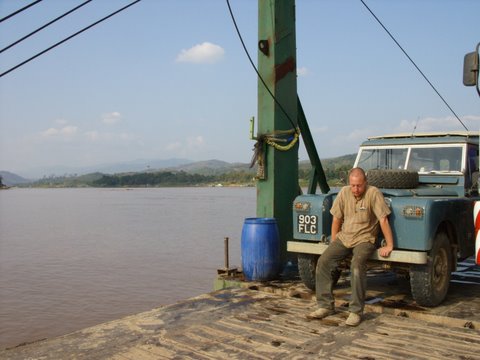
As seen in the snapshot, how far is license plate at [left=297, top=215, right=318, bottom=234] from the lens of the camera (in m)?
6.38

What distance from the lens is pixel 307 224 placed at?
645cm

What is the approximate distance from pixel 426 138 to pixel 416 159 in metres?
0.39

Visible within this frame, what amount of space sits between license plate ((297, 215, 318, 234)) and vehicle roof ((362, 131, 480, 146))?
240cm

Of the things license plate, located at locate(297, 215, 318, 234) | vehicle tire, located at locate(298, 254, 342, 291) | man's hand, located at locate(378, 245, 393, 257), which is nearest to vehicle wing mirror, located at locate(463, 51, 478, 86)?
man's hand, located at locate(378, 245, 393, 257)

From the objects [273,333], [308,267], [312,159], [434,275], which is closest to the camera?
[273,333]

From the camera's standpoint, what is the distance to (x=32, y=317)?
11305 mm

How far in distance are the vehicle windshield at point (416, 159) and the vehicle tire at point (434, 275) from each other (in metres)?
1.75

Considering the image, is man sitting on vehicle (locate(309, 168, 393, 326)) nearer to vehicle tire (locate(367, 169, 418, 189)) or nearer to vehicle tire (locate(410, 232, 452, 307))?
vehicle tire (locate(410, 232, 452, 307))

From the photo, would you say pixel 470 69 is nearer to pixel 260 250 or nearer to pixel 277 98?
pixel 277 98

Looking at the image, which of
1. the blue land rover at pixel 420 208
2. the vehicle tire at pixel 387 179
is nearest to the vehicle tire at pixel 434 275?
the blue land rover at pixel 420 208

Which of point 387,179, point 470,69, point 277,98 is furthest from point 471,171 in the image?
point 277,98

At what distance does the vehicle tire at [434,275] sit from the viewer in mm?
5678

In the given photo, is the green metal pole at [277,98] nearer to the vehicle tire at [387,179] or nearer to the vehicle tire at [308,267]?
the vehicle tire at [308,267]

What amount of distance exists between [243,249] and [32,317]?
6.49 meters
